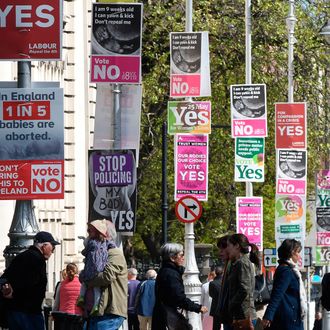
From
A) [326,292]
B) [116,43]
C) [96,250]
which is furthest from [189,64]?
[96,250]

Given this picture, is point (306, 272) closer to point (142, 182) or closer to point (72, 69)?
point (142, 182)

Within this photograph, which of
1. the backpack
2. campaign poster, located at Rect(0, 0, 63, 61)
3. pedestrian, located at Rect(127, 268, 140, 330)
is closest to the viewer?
campaign poster, located at Rect(0, 0, 63, 61)

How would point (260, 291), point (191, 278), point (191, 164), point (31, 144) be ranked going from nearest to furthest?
1. point (31, 144)
2. point (260, 291)
3. point (191, 164)
4. point (191, 278)

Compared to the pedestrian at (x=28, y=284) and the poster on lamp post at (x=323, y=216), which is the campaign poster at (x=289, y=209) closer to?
the poster on lamp post at (x=323, y=216)

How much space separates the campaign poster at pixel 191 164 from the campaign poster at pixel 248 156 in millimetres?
7812

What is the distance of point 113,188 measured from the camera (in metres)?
21.8

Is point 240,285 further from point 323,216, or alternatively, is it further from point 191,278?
point 323,216

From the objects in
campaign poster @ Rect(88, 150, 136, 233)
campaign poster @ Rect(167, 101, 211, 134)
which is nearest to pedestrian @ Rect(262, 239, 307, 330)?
campaign poster @ Rect(88, 150, 136, 233)

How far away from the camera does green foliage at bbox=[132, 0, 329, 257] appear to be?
46438 millimetres

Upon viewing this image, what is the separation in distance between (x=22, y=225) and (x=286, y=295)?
2.86 meters

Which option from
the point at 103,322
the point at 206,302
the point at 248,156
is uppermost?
the point at 248,156

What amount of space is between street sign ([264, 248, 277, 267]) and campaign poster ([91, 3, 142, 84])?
82.8ft

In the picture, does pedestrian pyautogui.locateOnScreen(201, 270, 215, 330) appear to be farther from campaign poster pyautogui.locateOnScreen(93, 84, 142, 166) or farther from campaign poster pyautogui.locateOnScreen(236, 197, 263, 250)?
campaign poster pyautogui.locateOnScreen(93, 84, 142, 166)

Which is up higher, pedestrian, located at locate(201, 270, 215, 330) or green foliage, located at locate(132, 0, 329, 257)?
green foliage, located at locate(132, 0, 329, 257)
